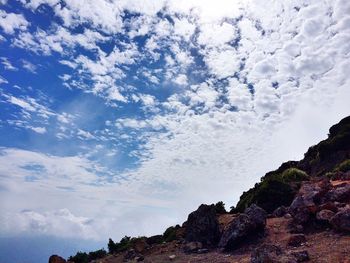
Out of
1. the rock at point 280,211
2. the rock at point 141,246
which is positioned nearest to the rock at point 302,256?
the rock at point 280,211

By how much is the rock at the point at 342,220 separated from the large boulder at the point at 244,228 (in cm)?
431

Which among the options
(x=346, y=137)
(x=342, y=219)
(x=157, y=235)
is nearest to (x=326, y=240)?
(x=342, y=219)

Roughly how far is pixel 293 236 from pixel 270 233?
8.34 ft

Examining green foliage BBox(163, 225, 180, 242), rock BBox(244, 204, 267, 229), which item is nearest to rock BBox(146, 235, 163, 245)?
green foliage BBox(163, 225, 180, 242)

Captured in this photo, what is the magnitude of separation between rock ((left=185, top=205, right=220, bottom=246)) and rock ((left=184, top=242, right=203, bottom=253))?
400 mm

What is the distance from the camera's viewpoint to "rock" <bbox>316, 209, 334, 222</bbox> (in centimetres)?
1834

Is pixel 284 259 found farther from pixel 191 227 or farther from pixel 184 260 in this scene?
pixel 191 227

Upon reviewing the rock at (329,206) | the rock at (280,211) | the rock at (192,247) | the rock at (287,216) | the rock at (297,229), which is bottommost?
the rock at (297,229)

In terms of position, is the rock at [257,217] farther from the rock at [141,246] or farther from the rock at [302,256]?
the rock at [141,246]

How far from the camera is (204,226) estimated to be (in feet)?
77.3

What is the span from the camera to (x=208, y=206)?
24516 millimetres

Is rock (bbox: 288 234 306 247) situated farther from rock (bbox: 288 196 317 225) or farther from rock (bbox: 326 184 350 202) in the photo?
rock (bbox: 326 184 350 202)

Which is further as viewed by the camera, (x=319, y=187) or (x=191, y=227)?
(x=191, y=227)

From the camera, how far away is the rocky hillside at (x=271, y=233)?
1539 cm
